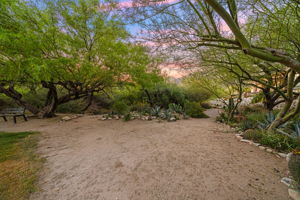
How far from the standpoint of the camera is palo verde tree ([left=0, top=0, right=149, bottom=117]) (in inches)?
137

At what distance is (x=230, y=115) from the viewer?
5.30 m

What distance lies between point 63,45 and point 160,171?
5.13 metres

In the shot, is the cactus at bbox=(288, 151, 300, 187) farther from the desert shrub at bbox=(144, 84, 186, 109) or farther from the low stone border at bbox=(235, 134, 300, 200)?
the desert shrub at bbox=(144, 84, 186, 109)

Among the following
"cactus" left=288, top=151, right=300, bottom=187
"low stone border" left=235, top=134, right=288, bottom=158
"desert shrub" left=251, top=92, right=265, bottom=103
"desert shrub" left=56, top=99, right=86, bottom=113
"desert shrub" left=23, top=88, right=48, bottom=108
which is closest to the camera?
"cactus" left=288, top=151, right=300, bottom=187

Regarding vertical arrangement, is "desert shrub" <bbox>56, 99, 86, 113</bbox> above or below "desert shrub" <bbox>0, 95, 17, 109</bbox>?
below

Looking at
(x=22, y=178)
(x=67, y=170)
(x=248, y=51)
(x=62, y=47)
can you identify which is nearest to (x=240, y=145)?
(x=248, y=51)

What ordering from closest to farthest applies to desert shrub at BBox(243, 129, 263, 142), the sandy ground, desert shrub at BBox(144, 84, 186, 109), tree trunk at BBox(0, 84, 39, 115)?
the sandy ground
desert shrub at BBox(243, 129, 263, 142)
tree trunk at BBox(0, 84, 39, 115)
desert shrub at BBox(144, 84, 186, 109)

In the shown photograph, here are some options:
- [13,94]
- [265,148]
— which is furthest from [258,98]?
[13,94]

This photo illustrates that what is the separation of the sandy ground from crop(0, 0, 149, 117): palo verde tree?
252cm

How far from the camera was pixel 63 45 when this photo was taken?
428cm

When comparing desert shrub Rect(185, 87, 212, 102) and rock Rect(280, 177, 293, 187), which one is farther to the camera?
desert shrub Rect(185, 87, 212, 102)

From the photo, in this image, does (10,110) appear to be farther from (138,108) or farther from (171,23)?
(171,23)

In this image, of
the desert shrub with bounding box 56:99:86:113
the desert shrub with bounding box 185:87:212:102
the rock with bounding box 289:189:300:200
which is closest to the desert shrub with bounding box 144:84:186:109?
the desert shrub with bounding box 185:87:212:102

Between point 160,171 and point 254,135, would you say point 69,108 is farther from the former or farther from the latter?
point 254,135
